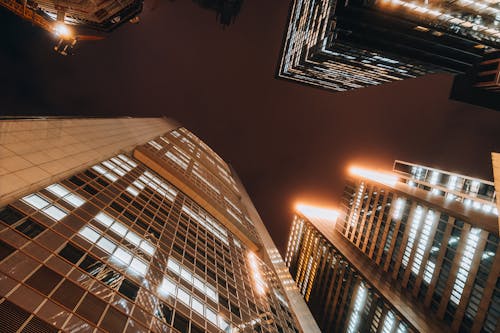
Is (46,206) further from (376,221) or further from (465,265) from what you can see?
(376,221)

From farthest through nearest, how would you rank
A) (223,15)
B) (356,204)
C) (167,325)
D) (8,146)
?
1. (223,15)
2. (356,204)
3. (8,146)
4. (167,325)

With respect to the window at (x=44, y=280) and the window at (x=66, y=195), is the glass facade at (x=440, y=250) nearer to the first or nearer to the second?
the window at (x=44, y=280)

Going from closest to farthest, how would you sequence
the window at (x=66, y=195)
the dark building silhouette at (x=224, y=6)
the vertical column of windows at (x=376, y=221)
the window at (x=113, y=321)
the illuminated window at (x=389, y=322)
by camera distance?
the window at (x=113, y=321)
the window at (x=66, y=195)
the illuminated window at (x=389, y=322)
the vertical column of windows at (x=376, y=221)
the dark building silhouette at (x=224, y=6)

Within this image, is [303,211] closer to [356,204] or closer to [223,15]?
[356,204]

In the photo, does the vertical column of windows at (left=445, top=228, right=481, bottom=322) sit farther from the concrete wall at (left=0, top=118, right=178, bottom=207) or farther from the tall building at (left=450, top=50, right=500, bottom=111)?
the concrete wall at (left=0, top=118, right=178, bottom=207)

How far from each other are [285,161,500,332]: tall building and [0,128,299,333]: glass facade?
2505 centimetres

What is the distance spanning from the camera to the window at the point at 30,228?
13.0 m

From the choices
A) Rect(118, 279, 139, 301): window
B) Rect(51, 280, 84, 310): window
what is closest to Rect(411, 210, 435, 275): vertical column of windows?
Rect(118, 279, 139, 301): window

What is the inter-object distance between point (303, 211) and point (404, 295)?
5838cm

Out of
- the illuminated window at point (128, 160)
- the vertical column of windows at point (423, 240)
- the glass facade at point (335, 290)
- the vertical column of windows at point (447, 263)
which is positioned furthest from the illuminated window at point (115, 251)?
the vertical column of windows at point (423, 240)

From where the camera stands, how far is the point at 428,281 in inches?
1773

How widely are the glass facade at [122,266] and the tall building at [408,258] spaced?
82.2 feet

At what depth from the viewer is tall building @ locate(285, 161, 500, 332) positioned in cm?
3706

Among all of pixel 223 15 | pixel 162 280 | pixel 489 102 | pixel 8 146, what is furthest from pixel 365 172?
pixel 223 15
